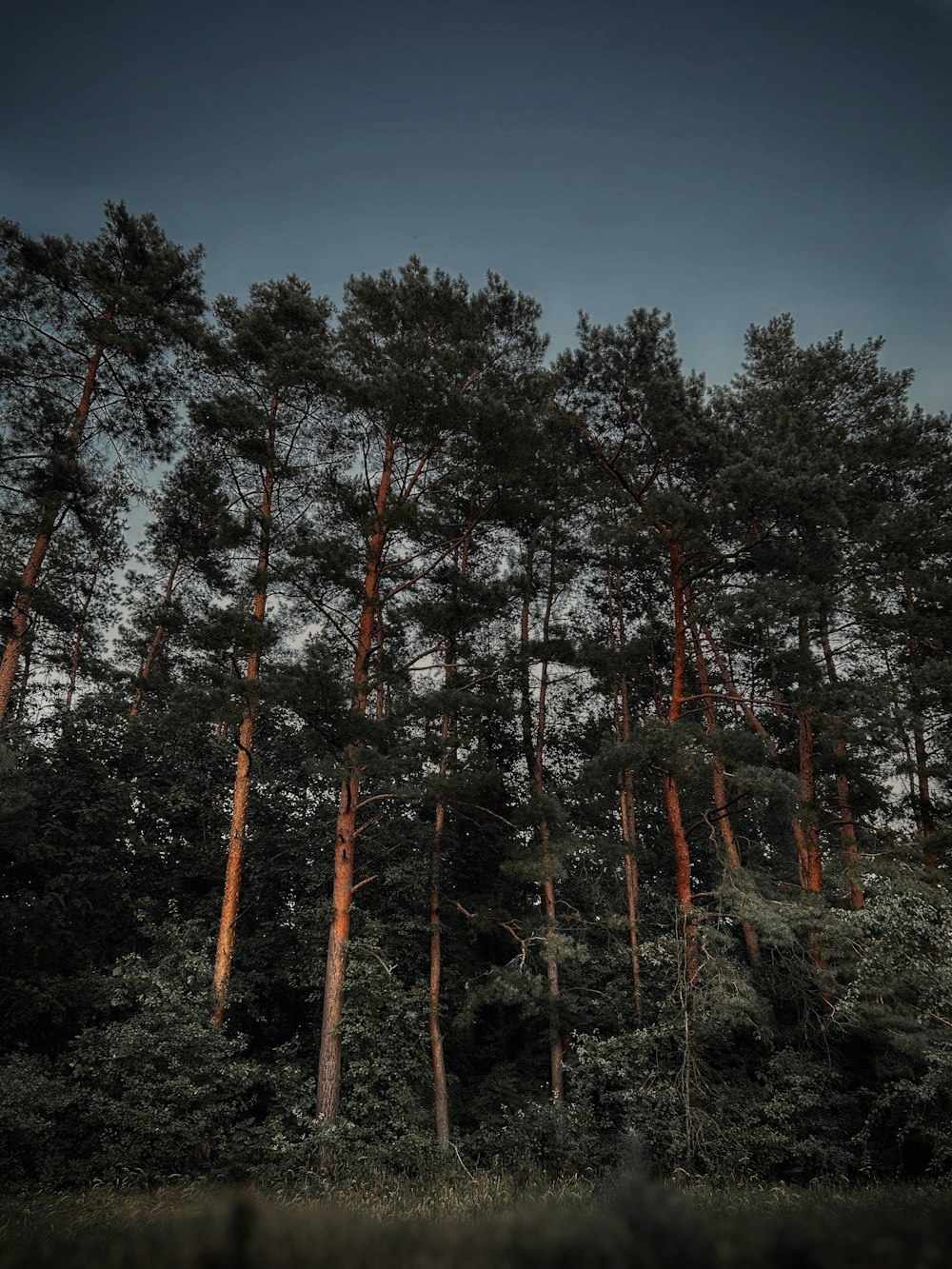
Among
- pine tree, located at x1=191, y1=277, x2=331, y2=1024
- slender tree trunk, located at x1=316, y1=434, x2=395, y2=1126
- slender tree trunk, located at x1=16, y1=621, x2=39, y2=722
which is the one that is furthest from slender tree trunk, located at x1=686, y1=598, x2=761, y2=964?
slender tree trunk, located at x1=16, y1=621, x2=39, y2=722

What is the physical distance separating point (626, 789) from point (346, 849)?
789 cm

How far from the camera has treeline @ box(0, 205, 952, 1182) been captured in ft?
32.9

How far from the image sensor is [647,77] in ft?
333

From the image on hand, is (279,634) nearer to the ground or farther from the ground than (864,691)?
farther from the ground

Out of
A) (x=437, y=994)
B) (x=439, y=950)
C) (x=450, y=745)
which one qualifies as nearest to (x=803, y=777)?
(x=450, y=745)

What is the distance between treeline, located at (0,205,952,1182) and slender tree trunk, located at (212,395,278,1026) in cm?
9

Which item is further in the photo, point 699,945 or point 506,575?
point 506,575

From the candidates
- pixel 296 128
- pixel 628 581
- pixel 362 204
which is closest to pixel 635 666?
pixel 628 581

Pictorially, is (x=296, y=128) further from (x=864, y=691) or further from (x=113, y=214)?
(x=864, y=691)

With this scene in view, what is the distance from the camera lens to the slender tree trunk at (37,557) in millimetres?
10234

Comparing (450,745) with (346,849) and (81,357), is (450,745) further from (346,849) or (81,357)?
(81,357)

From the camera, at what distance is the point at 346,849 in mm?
11594

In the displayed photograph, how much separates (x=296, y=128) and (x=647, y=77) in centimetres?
9983

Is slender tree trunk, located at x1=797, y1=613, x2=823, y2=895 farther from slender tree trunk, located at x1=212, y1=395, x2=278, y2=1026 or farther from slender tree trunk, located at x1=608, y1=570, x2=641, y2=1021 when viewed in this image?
slender tree trunk, located at x1=212, y1=395, x2=278, y2=1026
